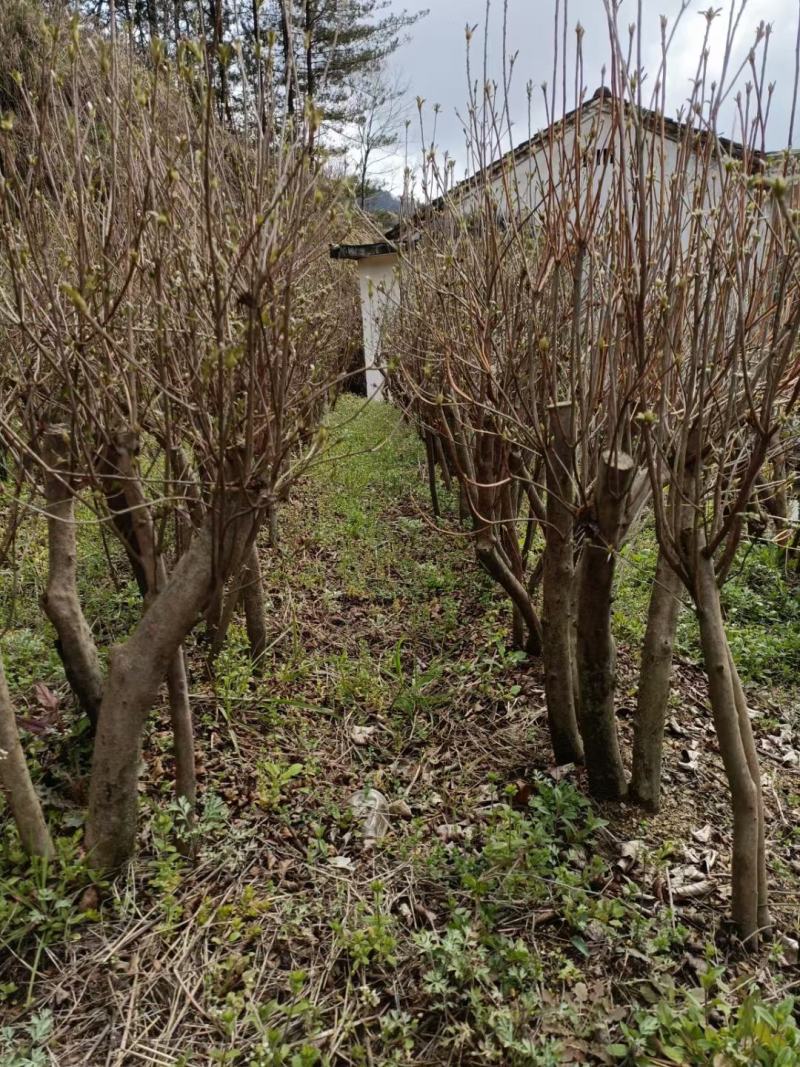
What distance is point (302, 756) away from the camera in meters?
2.84

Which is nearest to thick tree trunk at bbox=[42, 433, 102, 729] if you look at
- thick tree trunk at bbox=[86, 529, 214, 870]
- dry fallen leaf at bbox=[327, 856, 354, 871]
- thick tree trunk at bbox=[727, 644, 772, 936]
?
thick tree trunk at bbox=[86, 529, 214, 870]

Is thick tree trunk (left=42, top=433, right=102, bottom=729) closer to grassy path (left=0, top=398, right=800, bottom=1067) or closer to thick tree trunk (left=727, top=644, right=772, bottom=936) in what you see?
grassy path (left=0, top=398, right=800, bottom=1067)

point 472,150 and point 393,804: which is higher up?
point 472,150

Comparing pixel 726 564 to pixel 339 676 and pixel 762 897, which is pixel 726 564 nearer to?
pixel 762 897

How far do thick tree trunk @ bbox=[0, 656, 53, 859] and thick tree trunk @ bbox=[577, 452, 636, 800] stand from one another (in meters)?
1.88

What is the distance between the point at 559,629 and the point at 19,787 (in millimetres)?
2000

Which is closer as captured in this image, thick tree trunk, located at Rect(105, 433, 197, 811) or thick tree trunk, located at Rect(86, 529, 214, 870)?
thick tree trunk, located at Rect(86, 529, 214, 870)

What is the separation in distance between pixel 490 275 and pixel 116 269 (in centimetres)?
154

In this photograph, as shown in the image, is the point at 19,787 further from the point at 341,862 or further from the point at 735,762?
the point at 735,762

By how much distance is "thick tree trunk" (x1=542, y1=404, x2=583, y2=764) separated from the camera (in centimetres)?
261

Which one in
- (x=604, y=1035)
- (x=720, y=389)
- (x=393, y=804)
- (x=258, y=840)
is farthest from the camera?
(x=393, y=804)

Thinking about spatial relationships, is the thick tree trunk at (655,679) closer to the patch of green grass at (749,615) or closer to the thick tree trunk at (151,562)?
the patch of green grass at (749,615)

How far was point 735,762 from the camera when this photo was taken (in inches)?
74.9

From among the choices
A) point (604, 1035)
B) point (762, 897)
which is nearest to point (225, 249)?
point (604, 1035)
